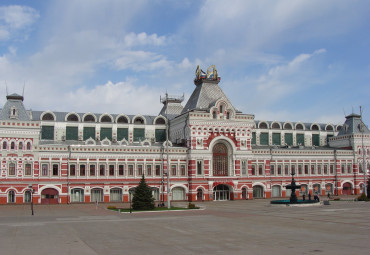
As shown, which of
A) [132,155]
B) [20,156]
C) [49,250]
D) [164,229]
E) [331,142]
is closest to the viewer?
[49,250]

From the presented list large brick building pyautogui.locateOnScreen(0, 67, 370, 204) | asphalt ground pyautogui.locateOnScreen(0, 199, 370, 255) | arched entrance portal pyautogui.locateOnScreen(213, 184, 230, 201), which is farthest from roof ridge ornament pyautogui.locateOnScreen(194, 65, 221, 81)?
asphalt ground pyautogui.locateOnScreen(0, 199, 370, 255)

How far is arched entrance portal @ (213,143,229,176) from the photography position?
7781 cm

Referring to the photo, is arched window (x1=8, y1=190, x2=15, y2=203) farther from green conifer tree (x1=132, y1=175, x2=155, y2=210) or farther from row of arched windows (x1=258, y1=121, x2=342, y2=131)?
row of arched windows (x1=258, y1=121, x2=342, y2=131)

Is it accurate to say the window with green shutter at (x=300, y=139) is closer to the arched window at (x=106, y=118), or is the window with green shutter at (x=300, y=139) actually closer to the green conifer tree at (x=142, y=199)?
the arched window at (x=106, y=118)

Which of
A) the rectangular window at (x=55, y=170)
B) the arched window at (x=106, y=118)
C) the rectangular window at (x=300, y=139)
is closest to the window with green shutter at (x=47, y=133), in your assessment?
the arched window at (x=106, y=118)

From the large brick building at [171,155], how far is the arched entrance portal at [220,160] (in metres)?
0.18

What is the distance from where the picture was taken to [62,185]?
227 feet

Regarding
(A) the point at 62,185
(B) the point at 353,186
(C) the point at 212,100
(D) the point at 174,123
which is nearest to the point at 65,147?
(A) the point at 62,185

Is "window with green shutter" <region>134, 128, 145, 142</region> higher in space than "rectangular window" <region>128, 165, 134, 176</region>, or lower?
higher

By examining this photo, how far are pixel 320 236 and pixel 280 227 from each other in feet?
18.0

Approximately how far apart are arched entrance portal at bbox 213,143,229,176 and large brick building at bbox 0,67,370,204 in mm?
181

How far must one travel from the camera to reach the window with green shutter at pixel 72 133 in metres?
80.2

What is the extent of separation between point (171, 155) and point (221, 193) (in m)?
11.8

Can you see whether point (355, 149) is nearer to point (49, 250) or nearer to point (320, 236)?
point (320, 236)
